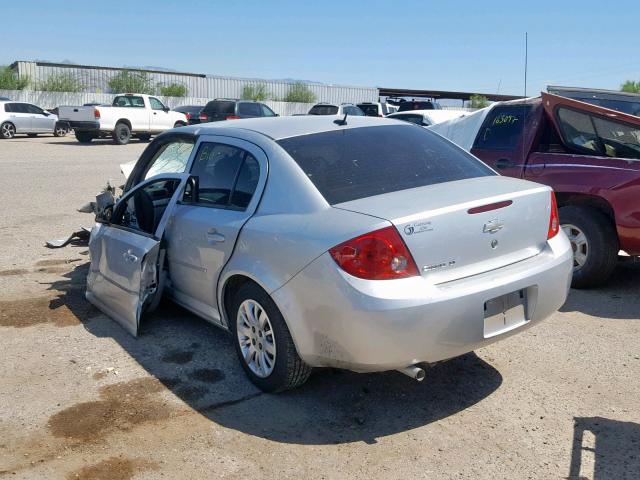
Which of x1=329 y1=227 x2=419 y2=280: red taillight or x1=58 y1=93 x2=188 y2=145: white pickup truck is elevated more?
x1=58 y1=93 x2=188 y2=145: white pickup truck

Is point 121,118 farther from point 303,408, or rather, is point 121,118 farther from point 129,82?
point 129,82

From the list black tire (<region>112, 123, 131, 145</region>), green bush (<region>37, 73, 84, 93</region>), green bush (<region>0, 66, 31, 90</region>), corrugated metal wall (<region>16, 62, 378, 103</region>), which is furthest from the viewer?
corrugated metal wall (<region>16, 62, 378, 103</region>)

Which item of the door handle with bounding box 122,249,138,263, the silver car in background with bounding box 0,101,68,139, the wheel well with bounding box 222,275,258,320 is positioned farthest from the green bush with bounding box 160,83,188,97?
the wheel well with bounding box 222,275,258,320

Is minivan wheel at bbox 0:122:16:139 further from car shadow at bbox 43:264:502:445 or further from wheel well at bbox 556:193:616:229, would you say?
wheel well at bbox 556:193:616:229

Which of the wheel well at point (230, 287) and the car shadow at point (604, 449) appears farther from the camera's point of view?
the wheel well at point (230, 287)

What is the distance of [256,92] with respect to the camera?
57.3m

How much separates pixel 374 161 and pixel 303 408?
1.59m

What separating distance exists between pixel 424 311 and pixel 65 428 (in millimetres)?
2099

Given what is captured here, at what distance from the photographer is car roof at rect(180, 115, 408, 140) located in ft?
15.0

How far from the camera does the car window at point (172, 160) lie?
20.5 feet

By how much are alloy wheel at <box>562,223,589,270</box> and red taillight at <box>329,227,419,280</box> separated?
3.25 meters

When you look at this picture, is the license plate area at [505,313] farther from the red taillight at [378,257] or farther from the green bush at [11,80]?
the green bush at [11,80]

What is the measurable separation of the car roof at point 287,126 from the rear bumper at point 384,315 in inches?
49.7

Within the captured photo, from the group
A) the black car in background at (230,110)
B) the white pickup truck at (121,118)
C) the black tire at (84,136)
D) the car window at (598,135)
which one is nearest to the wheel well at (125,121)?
the white pickup truck at (121,118)
